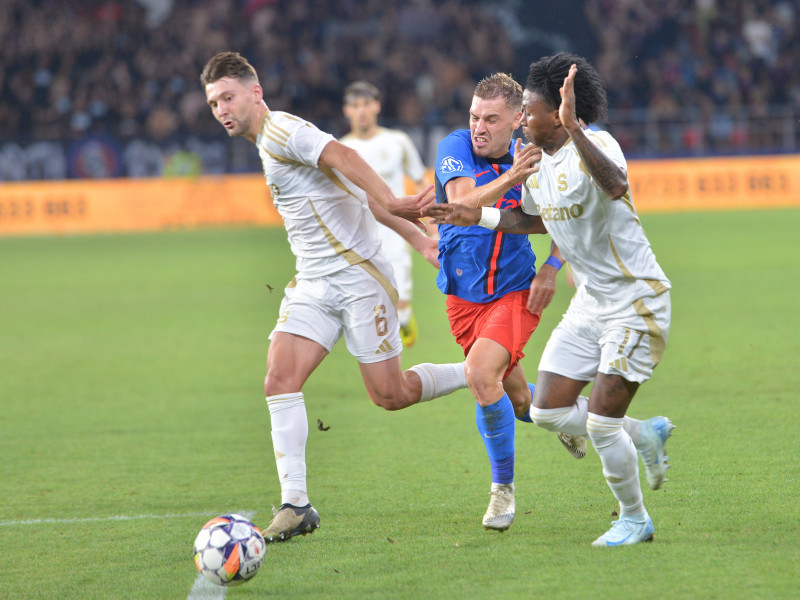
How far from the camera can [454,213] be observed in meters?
4.65

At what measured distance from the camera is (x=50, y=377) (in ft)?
30.8

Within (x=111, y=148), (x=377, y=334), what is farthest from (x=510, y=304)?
(x=111, y=148)

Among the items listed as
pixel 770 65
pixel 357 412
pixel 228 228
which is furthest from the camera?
pixel 770 65

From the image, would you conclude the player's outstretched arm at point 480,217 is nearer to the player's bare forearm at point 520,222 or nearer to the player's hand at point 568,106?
the player's bare forearm at point 520,222

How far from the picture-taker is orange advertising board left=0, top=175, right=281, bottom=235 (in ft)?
78.1

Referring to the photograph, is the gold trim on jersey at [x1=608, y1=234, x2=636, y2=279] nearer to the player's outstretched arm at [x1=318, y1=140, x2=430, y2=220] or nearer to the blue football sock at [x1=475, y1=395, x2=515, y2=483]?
the player's outstretched arm at [x1=318, y1=140, x2=430, y2=220]

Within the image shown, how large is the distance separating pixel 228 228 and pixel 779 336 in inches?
621

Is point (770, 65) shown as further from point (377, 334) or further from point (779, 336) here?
point (377, 334)

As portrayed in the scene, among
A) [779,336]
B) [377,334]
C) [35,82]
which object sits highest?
[35,82]

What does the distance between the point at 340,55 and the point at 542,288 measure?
2472cm

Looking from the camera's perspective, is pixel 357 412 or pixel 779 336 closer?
pixel 357 412

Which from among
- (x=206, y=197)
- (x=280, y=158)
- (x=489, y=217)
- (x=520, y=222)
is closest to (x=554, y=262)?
(x=520, y=222)

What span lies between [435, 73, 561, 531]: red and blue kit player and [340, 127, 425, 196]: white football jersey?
4724mm

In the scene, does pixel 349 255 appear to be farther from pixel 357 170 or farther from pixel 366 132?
pixel 366 132
